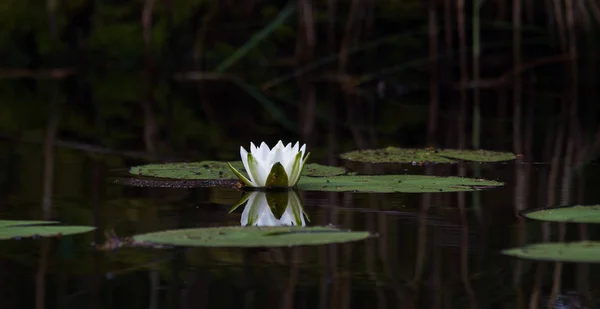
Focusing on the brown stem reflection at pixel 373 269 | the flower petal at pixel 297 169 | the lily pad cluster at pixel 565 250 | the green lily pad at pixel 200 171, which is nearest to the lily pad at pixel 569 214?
the lily pad cluster at pixel 565 250

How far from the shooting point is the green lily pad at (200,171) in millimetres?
4504

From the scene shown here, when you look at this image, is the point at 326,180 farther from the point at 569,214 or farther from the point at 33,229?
the point at 33,229

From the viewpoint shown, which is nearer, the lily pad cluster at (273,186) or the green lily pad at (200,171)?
the lily pad cluster at (273,186)

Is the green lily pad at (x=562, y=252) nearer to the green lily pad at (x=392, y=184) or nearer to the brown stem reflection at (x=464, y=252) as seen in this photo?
the brown stem reflection at (x=464, y=252)

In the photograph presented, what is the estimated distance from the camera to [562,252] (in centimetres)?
303

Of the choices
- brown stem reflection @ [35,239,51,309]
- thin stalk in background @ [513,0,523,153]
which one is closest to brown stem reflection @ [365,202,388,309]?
brown stem reflection @ [35,239,51,309]

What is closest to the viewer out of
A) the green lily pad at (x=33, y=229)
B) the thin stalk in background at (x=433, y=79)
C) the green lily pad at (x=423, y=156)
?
the green lily pad at (x=33, y=229)

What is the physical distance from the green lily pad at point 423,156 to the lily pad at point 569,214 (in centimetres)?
128

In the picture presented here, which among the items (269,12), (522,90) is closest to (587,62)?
(522,90)

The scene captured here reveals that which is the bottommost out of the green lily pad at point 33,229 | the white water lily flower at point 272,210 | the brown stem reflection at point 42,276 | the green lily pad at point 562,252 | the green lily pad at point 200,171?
the brown stem reflection at point 42,276

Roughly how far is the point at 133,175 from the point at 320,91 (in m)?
5.44

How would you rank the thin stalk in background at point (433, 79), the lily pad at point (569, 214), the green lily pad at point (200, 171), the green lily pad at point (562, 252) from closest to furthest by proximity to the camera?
the green lily pad at point (562, 252) → the lily pad at point (569, 214) → the green lily pad at point (200, 171) → the thin stalk in background at point (433, 79)

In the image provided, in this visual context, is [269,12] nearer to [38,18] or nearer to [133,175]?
[38,18]

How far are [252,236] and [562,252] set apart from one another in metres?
0.77
